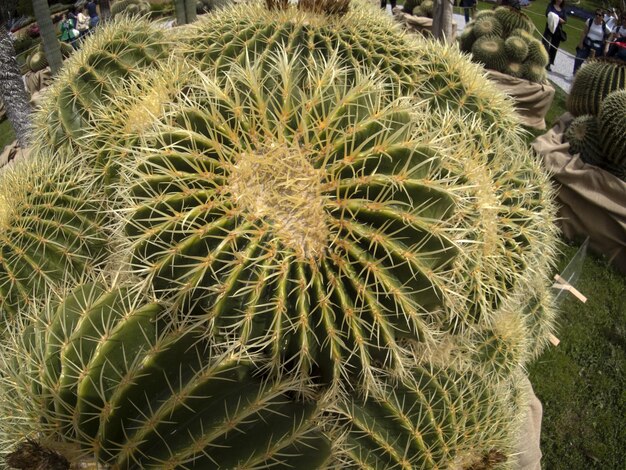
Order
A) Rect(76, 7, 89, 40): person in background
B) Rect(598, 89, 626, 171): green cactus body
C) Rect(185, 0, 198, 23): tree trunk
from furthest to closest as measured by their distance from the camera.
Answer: Rect(76, 7, 89, 40): person in background < Rect(185, 0, 198, 23): tree trunk < Rect(598, 89, 626, 171): green cactus body

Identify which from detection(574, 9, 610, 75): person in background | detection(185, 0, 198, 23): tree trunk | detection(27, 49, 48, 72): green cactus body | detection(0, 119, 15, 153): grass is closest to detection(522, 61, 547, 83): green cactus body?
detection(574, 9, 610, 75): person in background

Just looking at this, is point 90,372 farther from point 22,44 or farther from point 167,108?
point 22,44

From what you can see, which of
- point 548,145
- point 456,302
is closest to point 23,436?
point 456,302

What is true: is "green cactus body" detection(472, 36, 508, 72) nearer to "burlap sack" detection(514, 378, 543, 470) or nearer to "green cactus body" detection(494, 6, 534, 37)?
"green cactus body" detection(494, 6, 534, 37)

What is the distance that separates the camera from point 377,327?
132 centimetres

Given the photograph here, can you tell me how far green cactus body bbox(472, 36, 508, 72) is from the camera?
26.5 ft

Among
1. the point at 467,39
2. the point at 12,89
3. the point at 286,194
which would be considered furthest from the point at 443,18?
the point at 12,89

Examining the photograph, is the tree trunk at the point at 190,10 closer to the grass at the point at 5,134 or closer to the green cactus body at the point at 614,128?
the grass at the point at 5,134

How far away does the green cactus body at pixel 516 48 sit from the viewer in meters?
7.95

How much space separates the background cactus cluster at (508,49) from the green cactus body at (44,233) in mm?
7600

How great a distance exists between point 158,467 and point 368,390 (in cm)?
61

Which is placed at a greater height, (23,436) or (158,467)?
(158,467)

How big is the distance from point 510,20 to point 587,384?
286 inches

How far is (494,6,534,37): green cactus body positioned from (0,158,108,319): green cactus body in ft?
29.1
